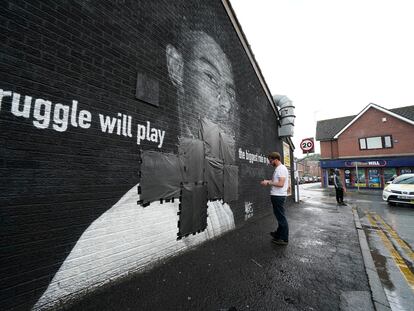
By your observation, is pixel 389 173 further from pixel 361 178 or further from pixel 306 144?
pixel 306 144

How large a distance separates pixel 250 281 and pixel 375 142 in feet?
92.6

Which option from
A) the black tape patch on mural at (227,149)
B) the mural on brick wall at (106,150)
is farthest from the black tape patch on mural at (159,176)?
the black tape patch on mural at (227,149)

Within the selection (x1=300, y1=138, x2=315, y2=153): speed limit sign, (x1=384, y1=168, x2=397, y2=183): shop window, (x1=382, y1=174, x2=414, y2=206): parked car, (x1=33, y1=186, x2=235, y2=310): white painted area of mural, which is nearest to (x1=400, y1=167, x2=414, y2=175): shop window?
(x1=384, y1=168, x2=397, y2=183): shop window

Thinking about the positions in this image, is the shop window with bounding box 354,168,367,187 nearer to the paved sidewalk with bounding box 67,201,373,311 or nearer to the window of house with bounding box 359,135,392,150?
the window of house with bounding box 359,135,392,150

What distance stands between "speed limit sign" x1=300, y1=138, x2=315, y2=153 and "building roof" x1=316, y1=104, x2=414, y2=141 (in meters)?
18.5

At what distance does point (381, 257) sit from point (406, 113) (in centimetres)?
2806

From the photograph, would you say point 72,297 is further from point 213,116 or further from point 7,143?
point 213,116

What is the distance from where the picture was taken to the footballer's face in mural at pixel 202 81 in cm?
380

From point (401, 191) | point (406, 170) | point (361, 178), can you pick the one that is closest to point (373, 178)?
point (361, 178)

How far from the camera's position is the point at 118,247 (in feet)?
8.43

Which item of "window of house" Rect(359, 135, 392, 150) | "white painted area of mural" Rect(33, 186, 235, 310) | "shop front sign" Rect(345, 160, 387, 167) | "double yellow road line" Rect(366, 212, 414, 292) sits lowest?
"double yellow road line" Rect(366, 212, 414, 292)

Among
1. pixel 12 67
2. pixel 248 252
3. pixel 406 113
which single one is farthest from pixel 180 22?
pixel 406 113

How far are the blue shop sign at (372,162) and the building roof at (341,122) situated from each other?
3588 millimetres

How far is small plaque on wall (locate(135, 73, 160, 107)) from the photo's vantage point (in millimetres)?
2986
